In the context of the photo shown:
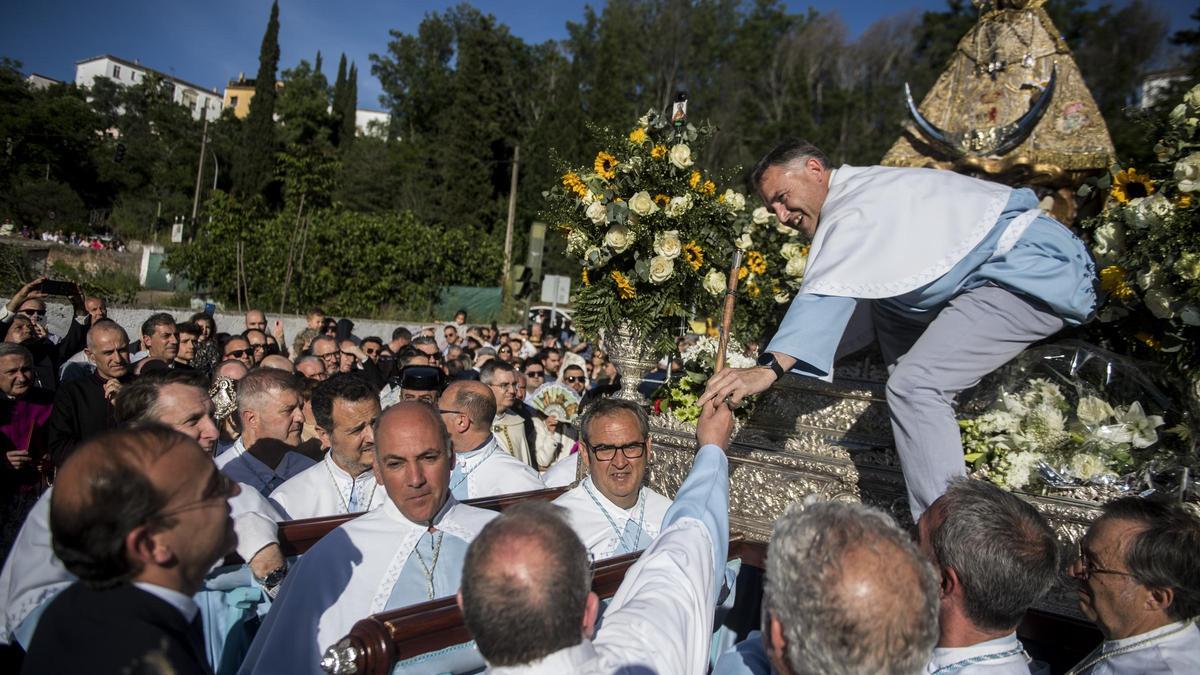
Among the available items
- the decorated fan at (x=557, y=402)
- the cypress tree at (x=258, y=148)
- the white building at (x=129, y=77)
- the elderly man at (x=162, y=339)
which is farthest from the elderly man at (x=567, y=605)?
the white building at (x=129, y=77)

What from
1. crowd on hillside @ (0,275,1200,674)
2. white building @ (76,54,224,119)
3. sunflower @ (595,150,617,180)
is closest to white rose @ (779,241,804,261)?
sunflower @ (595,150,617,180)

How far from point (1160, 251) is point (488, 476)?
12.0 ft

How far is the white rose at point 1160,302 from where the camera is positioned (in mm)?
3521

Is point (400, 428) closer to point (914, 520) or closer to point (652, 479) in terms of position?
point (652, 479)

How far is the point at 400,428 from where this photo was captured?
10.0ft

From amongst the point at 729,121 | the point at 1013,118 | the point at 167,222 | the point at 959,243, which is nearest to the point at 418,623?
the point at 959,243

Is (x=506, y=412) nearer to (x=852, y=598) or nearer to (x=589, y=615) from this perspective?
(x=589, y=615)

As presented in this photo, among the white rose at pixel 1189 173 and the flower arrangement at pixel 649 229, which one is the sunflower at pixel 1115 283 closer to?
the white rose at pixel 1189 173

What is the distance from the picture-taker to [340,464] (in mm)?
4234

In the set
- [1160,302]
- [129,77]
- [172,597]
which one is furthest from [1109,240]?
[129,77]

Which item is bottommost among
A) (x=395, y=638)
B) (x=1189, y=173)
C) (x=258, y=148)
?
(x=395, y=638)

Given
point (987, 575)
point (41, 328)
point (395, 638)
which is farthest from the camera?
point (41, 328)

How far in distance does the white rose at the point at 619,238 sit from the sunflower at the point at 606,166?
385 millimetres

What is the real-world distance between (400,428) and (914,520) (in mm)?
2198
